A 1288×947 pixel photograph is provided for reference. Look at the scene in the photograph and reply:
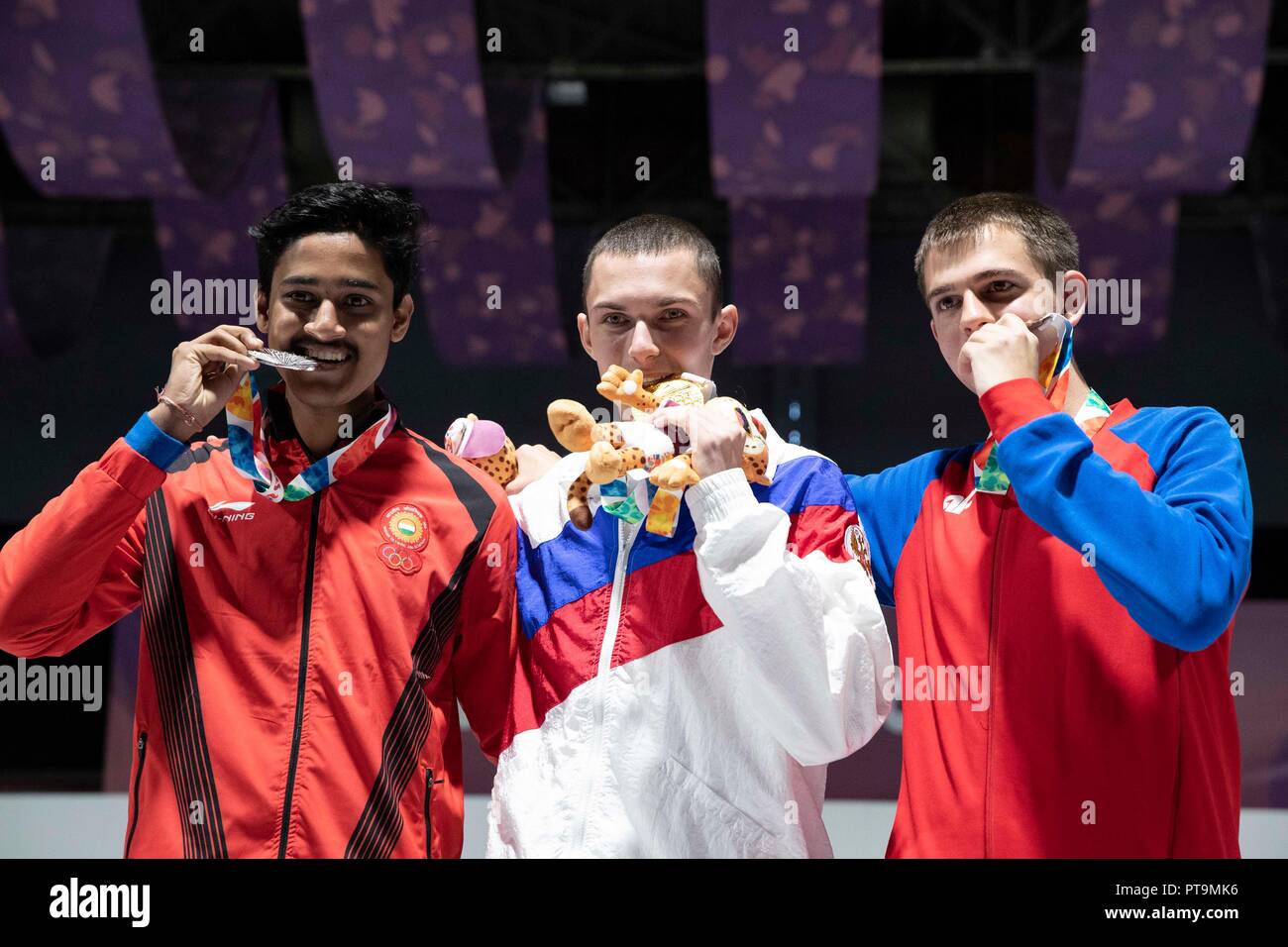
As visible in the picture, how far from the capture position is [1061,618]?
2.09 metres

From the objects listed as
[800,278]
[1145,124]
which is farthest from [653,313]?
[1145,124]

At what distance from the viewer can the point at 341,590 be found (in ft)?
7.15

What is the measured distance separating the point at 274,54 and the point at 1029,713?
162 inches

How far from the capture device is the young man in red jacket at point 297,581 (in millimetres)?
2084

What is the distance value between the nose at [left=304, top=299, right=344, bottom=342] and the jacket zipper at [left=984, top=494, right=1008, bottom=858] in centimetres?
123

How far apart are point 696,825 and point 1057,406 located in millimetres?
994

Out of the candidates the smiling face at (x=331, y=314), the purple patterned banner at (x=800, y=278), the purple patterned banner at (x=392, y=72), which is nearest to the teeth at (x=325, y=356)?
the smiling face at (x=331, y=314)

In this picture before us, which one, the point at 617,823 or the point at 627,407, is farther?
the point at 627,407

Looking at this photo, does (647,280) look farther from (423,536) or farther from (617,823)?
(617,823)

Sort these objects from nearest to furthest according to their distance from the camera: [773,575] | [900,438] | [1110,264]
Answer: [773,575] → [1110,264] → [900,438]

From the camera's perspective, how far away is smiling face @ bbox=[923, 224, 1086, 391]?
220cm

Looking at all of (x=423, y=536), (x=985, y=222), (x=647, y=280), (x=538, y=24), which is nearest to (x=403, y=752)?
(x=423, y=536)

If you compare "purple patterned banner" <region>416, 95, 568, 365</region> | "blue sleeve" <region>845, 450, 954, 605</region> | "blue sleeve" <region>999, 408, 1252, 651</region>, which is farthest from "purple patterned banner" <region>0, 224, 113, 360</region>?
"blue sleeve" <region>999, 408, 1252, 651</region>

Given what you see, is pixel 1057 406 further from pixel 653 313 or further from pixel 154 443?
pixel 154 443
